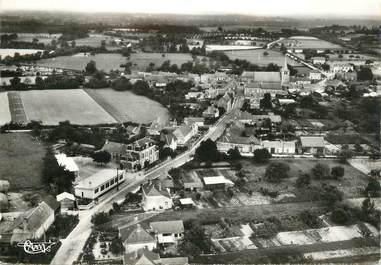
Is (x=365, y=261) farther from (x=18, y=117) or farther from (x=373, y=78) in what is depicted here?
(x=373, y=78)

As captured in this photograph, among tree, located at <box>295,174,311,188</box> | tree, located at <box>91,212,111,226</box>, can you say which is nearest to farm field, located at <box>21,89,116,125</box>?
tree, located at <box>91,212,111,226</box>

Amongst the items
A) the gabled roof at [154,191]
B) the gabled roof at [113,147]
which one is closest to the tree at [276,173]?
the gabled roof at [154,191]

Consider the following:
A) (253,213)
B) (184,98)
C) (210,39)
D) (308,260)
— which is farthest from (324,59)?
(308,260)

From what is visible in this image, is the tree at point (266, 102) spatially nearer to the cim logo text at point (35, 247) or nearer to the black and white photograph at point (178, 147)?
the black and white photograph at point (178, 147)

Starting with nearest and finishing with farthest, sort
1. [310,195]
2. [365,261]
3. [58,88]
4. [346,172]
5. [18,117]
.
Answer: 1. [365,261]
2. [310,195]
3. [346,172]
4. [18,117]
5. [58,88]

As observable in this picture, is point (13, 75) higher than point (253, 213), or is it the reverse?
point (13, 75)

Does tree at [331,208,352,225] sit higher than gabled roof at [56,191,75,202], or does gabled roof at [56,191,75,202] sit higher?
gabled roof at [56,191,75,202]

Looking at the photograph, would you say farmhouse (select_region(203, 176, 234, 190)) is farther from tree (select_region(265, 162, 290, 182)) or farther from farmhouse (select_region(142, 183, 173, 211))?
farmhouse (select_region(142, 183, 173, 211))
